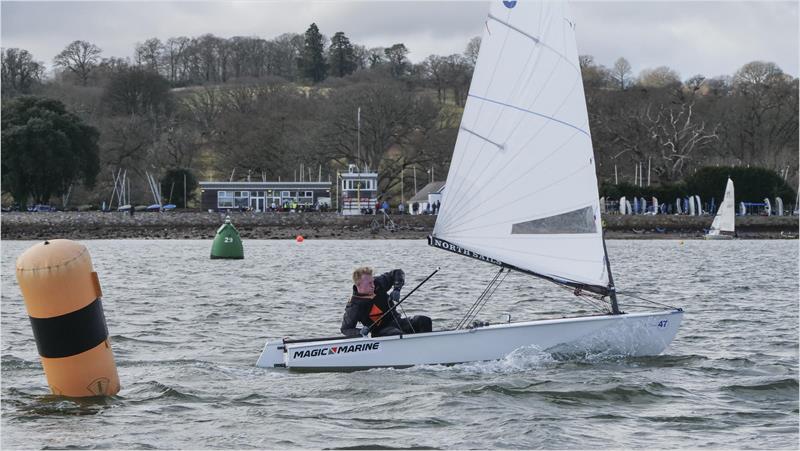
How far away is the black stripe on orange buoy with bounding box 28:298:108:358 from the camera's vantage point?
477 inches

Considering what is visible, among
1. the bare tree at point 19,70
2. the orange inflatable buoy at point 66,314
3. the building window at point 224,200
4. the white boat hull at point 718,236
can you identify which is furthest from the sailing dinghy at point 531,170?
the bare tree at point 19,70

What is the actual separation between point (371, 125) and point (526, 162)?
263 feet

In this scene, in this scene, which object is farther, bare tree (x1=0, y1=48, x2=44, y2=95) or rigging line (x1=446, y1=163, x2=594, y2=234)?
bare tree (x1=0, y1=48, x2=44, y2=95)

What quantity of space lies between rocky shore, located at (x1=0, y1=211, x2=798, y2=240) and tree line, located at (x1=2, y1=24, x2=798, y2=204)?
26.8 ft

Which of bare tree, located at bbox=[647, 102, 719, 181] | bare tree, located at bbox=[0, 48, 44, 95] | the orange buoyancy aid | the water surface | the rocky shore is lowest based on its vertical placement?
the water surface

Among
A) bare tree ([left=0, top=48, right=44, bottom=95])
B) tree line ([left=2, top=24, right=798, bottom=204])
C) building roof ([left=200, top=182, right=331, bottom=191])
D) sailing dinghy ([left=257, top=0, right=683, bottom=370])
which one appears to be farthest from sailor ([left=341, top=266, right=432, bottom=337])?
bare tree ([left=0, top=48, right=44, bottom=95])

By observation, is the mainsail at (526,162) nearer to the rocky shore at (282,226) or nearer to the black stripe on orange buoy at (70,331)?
the black stripe on orange buoy at (70,331)

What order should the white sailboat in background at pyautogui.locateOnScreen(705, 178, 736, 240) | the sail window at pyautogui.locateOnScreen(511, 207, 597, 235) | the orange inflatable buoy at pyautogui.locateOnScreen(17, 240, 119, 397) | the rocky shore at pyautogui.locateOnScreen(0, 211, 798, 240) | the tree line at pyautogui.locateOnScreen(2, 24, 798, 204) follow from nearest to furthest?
the orange inflatable buoy at pyautogui.locateOnScreen(17, 240, 119, 397) → the sail window at pyautogui.locateOnScreen(511, 207, 597, 235) → the white sailboat in background at pyautogui.locateOnScreen(705, 178, 736, 240) → the rocky shore at pyautogui.locateOnScreen(0, 211, 798, 240) → the tree line at pyautogui.locateOnScreen(2, 24, 798, 204)

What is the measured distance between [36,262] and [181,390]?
343 cm

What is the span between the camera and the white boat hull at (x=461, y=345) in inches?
606

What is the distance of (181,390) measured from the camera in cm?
1464

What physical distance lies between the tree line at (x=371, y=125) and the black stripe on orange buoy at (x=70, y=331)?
7591 centimetres

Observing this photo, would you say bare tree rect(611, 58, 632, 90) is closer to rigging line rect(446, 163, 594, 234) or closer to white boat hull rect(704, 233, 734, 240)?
white boat hull rect(704, 233, 734, 240)

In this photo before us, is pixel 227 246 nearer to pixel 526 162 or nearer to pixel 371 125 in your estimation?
pixel 526 162
